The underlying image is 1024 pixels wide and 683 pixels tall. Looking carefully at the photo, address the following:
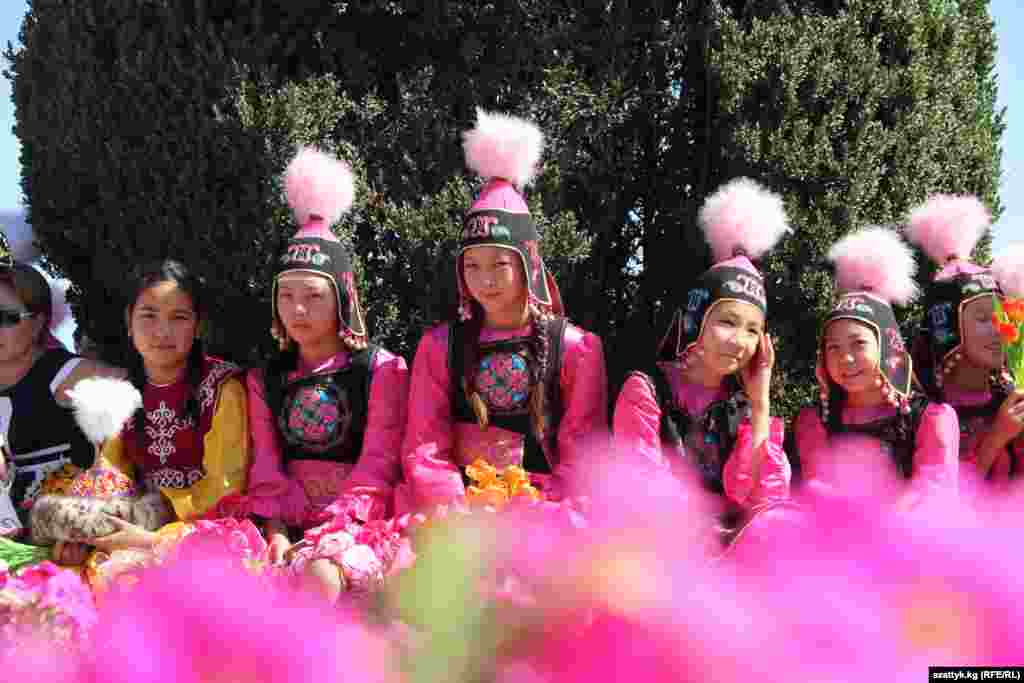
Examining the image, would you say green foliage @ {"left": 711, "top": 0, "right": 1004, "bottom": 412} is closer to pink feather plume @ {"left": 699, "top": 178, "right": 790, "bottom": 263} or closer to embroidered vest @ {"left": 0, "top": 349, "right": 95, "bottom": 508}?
pink feather plume @ {"left": 699, "top": 178, "right": 790, "bottom": 263}

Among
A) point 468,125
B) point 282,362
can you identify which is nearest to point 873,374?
point 468,125

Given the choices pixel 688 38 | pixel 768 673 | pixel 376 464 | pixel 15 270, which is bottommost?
pixel 768 673

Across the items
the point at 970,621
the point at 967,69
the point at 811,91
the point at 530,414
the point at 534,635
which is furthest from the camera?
the point at 967,69

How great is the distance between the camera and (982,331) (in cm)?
362

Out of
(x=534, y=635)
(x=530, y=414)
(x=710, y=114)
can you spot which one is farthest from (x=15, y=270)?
(x=534, y=635)

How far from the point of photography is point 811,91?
379 centimetres

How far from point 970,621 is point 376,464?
9.69 ft

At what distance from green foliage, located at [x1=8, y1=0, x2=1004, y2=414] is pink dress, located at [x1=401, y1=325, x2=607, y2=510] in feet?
1.36

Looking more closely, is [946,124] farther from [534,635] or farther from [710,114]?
[534,635]

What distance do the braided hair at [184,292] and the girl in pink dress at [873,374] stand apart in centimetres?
241

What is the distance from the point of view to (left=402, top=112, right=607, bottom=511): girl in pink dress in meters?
3.45

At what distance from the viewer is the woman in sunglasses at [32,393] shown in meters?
3.77

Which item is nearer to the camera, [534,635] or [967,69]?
[534,635]

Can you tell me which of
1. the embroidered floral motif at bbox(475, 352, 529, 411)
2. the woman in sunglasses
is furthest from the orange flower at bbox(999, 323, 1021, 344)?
the woman in sunglasses
